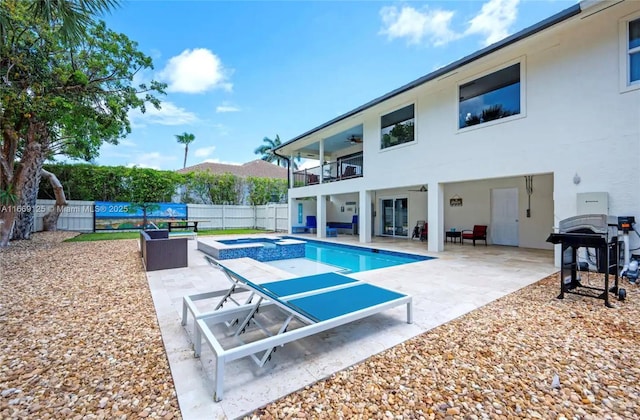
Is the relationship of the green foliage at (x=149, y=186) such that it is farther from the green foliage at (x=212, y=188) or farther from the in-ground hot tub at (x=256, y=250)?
the in-ground hot tub at (x=256, y=250)

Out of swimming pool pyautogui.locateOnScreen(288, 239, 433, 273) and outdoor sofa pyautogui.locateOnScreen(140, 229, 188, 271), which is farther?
swimming pool pyautogui.locateOnScreen(288, 239, 433, 273)

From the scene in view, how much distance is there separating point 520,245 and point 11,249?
18416mm

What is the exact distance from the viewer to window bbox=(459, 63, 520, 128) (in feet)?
26.6

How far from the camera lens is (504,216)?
11.5 m

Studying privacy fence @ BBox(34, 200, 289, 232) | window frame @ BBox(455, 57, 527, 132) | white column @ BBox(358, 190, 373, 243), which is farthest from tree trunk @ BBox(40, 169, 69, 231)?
window frame @ BBox(455, 57, 527, 132)

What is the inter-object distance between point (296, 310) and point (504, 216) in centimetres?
1136

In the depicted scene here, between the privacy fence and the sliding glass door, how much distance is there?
6.70 m

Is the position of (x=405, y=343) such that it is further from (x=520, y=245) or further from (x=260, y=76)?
(x=260, y=76)

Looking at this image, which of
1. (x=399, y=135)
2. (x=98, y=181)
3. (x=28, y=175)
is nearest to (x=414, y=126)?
(x=399, y=135)

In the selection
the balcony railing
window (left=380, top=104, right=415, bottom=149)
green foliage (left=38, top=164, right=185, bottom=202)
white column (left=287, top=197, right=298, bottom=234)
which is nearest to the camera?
window (left=380, top=104, right=415, bottom=149)

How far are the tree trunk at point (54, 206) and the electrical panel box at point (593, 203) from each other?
22.4m

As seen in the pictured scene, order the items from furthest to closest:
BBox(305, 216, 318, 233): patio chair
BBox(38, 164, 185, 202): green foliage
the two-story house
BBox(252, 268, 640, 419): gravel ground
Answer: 1. BBox(305, 216, 318, 233): patio chair
2. BBox(38, 164, 185, 202): green foliage
3. the two-story house
4. BBox(252, 268, 640, 419): gravel ground

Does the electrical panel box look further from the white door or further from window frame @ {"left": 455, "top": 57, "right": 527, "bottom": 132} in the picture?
the white door

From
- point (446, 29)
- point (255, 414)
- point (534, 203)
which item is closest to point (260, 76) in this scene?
point (446, 29)
